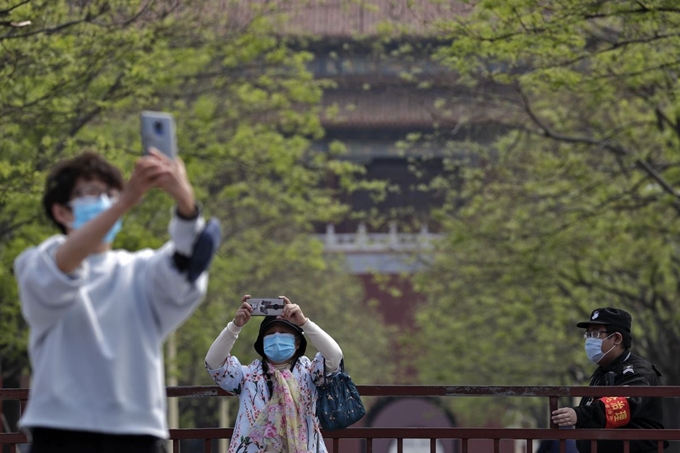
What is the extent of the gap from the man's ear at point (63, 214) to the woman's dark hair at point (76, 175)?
0.04 ft

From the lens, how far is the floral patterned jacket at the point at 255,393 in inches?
293

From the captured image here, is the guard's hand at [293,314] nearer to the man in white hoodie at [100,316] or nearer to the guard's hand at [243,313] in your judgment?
the guard's hand at [243,313]

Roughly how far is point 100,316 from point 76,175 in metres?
0.46

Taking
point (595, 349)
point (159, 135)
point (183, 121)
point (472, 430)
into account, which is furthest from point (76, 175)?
point (183, 121)

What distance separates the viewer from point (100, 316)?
4.62m

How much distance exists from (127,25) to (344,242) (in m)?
36.2

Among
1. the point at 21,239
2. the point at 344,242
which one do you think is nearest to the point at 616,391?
the point at 21,239

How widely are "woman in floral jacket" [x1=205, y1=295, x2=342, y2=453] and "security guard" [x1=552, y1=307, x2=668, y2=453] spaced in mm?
1642

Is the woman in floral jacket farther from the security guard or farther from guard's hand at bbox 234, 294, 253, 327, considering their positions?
the security guard

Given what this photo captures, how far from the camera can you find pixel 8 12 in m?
11.5

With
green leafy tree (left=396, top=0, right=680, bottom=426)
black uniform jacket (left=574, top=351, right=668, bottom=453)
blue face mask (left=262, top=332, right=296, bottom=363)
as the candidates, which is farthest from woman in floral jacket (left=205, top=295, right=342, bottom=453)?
green leafy tree (left=396, top=0, right=680, bottom=426)

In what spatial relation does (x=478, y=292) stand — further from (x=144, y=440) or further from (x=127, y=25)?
(x=144, y=440)

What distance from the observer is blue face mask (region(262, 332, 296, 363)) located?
744 centimetres

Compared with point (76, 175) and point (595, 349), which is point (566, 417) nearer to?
point (595, 349)
